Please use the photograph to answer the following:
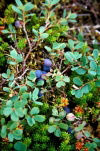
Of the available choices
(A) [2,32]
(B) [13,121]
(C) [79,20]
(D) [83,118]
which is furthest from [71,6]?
(B) [13,121]

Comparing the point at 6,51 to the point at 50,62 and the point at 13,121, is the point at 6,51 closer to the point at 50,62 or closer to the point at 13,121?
the point at 50,62

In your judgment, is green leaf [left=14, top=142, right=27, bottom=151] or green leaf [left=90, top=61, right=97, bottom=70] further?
green leaf [left=90, top=61, right=97, bottom=70]

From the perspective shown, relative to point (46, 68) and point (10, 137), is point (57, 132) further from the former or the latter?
point (46, 68)

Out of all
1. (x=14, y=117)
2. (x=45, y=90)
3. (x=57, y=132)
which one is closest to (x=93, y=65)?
(x=45, y=90)

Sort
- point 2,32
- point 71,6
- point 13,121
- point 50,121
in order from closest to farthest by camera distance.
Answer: point 13,121, point 50,121, point 2,32, point 71,6

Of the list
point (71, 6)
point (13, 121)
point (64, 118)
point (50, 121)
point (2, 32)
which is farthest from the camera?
point (71, 6)

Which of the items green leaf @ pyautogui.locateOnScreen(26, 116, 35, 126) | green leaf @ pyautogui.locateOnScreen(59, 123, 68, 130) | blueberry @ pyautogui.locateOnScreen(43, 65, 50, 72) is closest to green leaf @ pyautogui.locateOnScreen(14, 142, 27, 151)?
green leaf @ pyautogui.locateOnScreen(26, 116, 35, 126)

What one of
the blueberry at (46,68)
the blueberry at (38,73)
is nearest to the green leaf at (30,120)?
the blueberry at (38,73)

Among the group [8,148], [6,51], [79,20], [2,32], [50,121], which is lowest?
[8,148]

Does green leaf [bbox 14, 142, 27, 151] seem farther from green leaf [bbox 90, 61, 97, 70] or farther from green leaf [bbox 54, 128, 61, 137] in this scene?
green leaf [bbox 90, 61, 97, 70]
